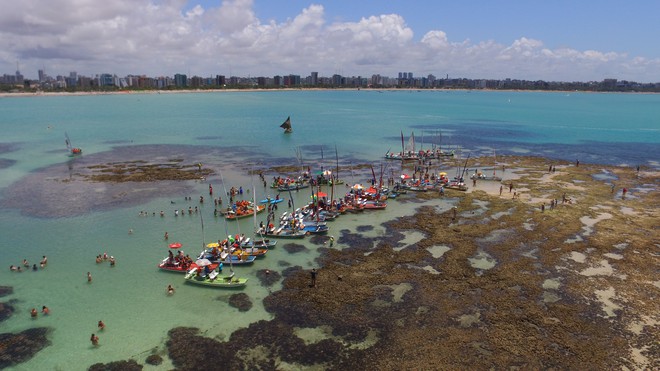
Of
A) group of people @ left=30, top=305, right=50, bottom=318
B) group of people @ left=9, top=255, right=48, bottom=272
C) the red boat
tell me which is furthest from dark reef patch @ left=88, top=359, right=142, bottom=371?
group of people @ left=9, top=255, right=48, bottom=272

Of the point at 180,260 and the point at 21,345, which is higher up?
the point at 180,260

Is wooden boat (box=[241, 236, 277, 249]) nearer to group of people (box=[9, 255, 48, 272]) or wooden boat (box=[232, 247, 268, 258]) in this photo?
wooden boat (box=[232, 247, 268, 258])

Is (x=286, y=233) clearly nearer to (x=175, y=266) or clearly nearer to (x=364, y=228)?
(x=364, y=228)

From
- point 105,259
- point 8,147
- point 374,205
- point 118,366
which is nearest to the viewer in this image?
point 118,366

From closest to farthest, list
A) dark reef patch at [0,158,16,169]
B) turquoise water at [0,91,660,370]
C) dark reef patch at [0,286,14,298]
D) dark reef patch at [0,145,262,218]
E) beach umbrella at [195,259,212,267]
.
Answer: turquoise water at [0,91,660,370], dark reef patch at [0,286,14,298], beach umbrella at [195,259,212,267], dark reef patch at [0,145,262,218], dark reef patch at [0,158,16,169]

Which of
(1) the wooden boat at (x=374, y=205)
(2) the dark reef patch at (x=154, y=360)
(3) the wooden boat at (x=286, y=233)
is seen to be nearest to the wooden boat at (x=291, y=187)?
(1) the wooden boat at (x=374, y=205)

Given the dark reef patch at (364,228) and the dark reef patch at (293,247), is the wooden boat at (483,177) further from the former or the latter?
the dark reef patch at (293,247)

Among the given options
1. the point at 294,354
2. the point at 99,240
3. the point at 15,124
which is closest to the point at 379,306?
the point at 294,354

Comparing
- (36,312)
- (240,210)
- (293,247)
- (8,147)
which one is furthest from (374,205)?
(8,147)
